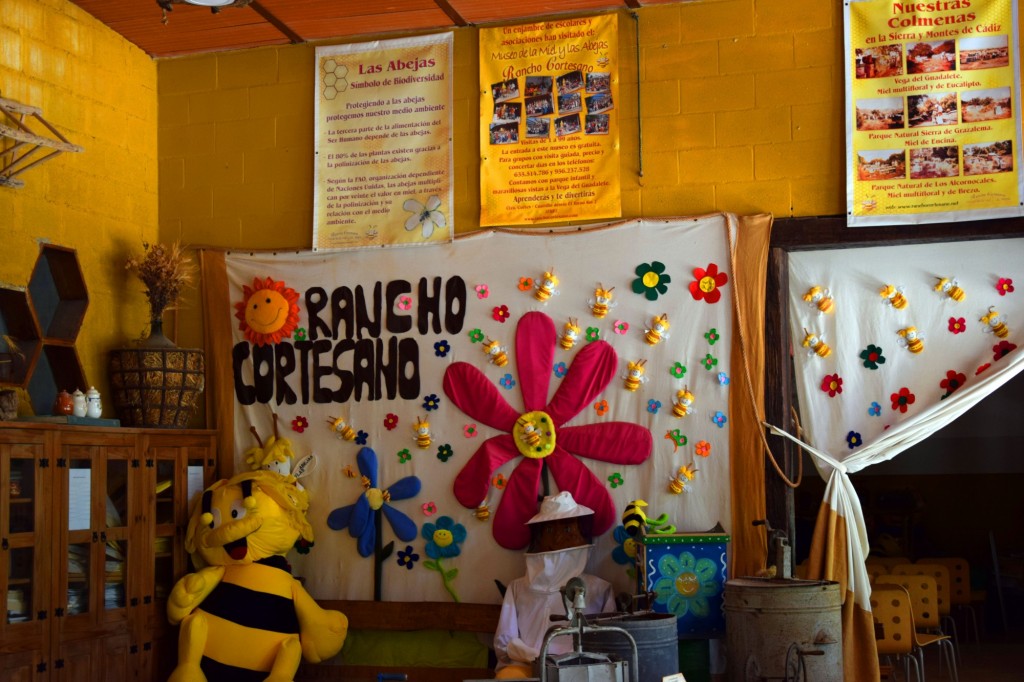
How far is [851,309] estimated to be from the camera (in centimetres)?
605

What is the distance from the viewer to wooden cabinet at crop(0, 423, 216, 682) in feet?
17.5

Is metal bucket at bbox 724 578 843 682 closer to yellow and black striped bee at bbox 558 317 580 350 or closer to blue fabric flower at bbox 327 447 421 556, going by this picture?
yellow and black striped bee at bbox 558 317 580 350

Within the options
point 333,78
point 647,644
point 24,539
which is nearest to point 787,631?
point 647,644

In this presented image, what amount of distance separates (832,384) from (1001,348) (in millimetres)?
821

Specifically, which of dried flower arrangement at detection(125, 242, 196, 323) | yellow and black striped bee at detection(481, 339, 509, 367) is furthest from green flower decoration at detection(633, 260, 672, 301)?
dried flower arrangement at detection(125, 242, 196, 323)

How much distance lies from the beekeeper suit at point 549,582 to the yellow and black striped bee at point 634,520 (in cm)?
18

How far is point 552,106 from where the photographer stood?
632 cm

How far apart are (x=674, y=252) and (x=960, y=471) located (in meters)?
5.71

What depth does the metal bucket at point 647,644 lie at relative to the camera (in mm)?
4938

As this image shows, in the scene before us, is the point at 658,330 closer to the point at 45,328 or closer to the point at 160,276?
the point at 160,276

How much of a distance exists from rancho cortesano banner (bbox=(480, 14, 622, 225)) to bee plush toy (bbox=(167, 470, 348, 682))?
1936 mm

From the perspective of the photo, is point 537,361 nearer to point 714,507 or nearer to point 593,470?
point 593,470

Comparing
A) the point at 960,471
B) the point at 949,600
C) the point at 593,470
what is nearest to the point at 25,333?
the point at 593,470

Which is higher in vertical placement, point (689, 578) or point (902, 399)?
point (902, 399)
